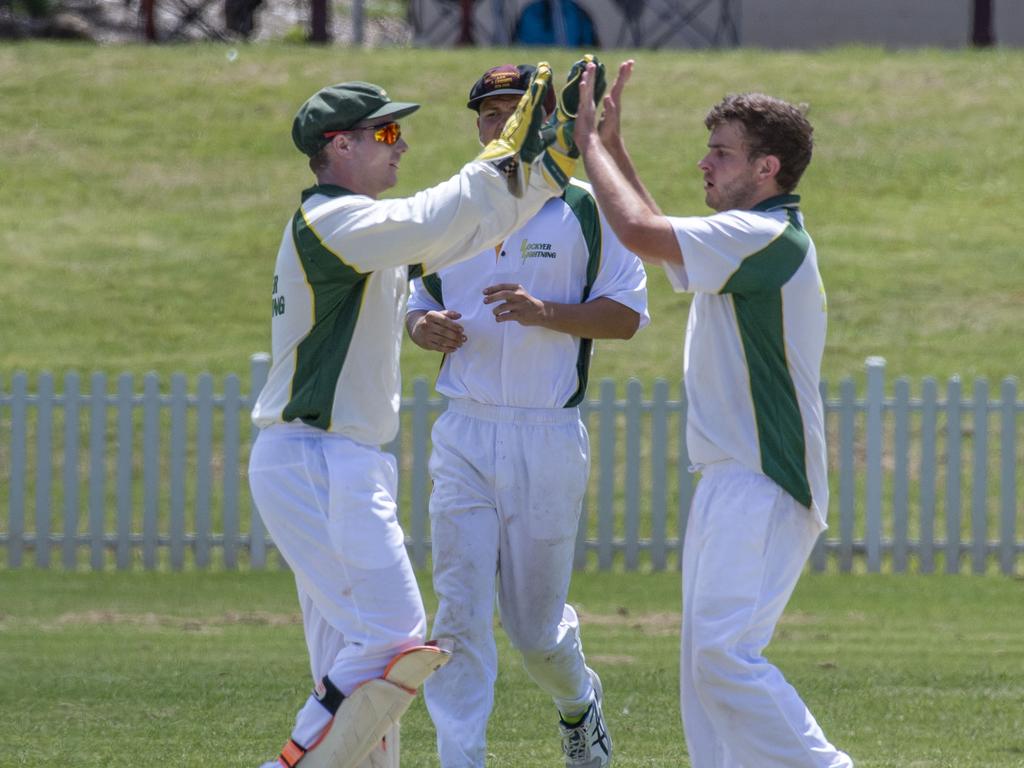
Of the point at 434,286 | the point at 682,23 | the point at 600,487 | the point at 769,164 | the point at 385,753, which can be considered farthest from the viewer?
the point at 682,23

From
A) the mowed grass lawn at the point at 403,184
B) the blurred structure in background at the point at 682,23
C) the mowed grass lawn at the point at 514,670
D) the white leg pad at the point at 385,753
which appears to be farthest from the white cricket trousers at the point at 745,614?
the blurred structure in background at the point at 682,23

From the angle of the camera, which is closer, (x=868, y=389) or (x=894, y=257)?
(x=868, y=389)

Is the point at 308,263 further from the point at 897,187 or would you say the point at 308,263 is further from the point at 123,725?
the point at 897,187

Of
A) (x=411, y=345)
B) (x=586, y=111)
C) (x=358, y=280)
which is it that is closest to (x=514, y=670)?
(x=358, y=280)

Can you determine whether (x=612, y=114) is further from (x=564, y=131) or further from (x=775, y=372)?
(x=775, y=372)

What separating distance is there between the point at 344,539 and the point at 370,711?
1.74 ft

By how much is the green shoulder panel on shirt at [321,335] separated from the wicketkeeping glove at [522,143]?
56 centimetres

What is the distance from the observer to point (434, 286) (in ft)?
21.7

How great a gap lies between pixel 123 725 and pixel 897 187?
17.1m

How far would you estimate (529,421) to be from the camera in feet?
20.4

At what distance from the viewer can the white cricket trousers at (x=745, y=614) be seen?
5.03 m

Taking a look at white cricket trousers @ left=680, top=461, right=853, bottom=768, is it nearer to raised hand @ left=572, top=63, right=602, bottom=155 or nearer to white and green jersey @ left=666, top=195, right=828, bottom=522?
white and green jersey @ left=666, top=195, right=828, bottom=522

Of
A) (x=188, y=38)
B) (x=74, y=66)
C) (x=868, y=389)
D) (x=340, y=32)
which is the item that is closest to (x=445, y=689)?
(x=868, y=389)

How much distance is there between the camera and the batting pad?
508 centimetres
